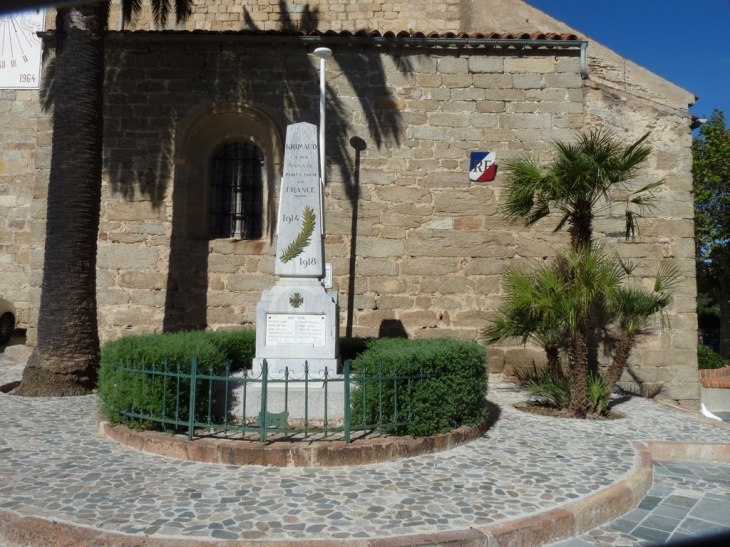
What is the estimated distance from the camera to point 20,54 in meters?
14.9

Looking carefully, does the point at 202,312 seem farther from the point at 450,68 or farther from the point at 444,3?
the point at 444,3

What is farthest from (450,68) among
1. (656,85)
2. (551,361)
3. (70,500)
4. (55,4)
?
(55,4)

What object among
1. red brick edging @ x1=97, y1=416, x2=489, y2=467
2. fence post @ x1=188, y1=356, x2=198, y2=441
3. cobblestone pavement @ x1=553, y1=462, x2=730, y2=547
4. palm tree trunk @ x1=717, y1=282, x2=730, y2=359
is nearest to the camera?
cobblestone pavement @ x1=553, y1=462, x2=730, y2=547

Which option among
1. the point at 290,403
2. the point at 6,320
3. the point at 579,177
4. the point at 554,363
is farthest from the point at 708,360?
the point at 6,320

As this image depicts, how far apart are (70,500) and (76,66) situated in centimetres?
614

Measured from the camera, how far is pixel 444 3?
13656 millimetres

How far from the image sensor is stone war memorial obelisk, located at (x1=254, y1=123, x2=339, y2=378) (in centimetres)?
640

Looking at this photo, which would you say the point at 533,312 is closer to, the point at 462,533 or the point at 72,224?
the point at 462,533

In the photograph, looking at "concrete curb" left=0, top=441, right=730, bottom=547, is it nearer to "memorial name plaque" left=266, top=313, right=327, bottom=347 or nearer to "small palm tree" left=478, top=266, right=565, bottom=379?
"small palm tree" left=478, top=266, right=565, bottom=379

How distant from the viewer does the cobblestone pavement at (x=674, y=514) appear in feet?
12.5

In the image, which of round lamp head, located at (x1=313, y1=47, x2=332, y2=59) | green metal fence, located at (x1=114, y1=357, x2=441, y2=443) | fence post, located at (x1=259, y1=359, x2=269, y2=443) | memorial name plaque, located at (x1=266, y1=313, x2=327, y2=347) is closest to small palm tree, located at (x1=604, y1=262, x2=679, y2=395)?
green metal fence, located at (x1=114, y1=357, x2=441, y2=443)

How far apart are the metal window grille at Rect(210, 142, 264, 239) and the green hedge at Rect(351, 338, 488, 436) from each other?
18.8 ft

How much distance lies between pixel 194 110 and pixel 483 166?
5.20 metres

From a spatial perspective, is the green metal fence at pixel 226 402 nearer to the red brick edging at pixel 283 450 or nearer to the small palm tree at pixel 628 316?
the red brick edging at pixel 283 450
